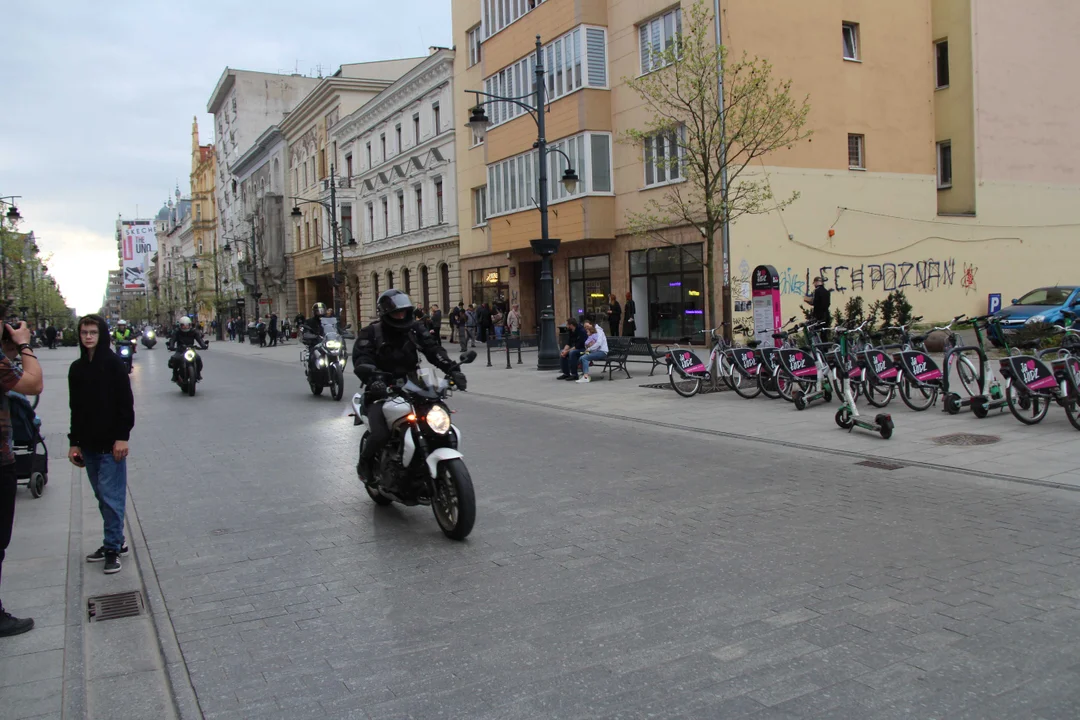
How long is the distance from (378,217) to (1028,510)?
42798 millimetres

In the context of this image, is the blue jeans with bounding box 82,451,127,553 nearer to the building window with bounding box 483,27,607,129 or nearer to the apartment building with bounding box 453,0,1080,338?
the apartment building with bounding box 453,0,1080,338

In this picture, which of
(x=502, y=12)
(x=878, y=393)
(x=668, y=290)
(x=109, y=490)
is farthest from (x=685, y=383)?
(x=502, y=12)

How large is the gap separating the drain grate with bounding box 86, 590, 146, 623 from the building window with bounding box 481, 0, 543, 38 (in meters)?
26.9

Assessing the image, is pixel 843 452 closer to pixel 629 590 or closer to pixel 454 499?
pixel 454 499

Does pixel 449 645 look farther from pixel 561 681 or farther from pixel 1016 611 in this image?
pixel 1016 611

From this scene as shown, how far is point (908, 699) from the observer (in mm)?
3496

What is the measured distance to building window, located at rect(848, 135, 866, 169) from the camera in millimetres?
25969

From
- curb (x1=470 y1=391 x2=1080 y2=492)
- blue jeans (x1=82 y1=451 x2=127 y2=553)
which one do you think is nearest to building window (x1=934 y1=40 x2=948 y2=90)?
curb (x1=470 y1=391 x2=1080 y2=492)

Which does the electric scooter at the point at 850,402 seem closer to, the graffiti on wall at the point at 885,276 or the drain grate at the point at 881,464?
the drain grate at the point at 881,464

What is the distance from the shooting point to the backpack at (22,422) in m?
7.67

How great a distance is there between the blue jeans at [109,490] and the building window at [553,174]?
20649 mm

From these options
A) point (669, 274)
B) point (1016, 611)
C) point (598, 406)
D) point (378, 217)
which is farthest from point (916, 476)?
point (378, 217)

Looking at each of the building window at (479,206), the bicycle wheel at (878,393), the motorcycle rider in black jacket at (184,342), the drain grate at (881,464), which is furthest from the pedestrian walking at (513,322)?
the drain grate at (881,464)

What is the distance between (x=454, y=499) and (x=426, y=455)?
392mm
